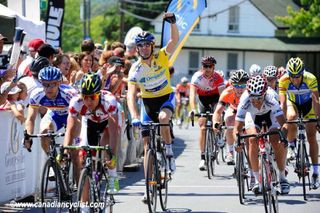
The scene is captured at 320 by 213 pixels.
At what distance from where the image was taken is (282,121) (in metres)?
11.4

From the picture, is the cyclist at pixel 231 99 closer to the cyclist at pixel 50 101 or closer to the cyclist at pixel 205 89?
the cyclist at pixel 205 89

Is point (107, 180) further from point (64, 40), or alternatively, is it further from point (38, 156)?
point (64, 40)

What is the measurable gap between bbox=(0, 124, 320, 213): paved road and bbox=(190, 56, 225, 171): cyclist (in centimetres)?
93

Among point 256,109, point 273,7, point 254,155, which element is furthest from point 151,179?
point 273,7

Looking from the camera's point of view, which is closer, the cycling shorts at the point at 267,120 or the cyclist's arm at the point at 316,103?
the cycling shorts at the point at 267,120

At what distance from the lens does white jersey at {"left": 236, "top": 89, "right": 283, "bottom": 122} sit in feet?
37.2

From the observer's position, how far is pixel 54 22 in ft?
64.7

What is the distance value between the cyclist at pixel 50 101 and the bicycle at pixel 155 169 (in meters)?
1.11

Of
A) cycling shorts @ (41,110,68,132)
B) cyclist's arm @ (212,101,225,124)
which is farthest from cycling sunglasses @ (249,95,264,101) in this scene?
cyclist's arm @ (212,101,225,124)

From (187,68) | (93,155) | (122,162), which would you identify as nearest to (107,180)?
(93,155)

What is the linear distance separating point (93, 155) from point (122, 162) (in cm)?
650

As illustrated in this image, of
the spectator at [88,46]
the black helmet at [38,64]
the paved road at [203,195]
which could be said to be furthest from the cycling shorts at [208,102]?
the black helmet at [38,64]

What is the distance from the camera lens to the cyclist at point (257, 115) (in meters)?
11.0

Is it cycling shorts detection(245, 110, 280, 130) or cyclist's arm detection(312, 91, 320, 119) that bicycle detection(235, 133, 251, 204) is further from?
cyclist's arm detection(312, 91, 320, 119)
